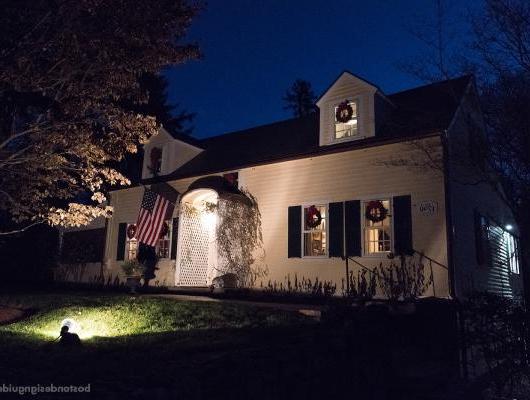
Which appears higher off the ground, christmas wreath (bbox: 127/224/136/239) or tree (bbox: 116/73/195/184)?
tree (bbox: 116/73/195/184)

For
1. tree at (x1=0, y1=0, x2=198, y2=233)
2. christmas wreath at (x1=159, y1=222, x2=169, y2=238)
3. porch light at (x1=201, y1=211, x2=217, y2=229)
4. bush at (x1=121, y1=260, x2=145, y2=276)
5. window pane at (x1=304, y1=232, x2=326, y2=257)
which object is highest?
tree at (x1=0, y1=0, x2=198, y2=233)

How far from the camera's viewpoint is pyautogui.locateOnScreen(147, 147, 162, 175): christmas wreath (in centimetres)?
1711

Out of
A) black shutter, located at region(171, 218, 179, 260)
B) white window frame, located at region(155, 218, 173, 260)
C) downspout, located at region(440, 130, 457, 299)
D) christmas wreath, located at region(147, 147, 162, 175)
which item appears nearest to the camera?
downspout, located at region(440, 130, 457, 299)

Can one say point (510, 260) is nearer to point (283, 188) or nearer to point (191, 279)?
point (283, 188)

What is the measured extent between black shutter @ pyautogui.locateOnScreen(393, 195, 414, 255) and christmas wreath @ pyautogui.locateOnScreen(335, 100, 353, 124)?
2838 millimetres

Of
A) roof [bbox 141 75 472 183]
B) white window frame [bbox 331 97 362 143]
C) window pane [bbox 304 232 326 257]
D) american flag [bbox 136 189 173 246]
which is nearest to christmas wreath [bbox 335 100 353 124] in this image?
white window frame [bbox 331 97 362 143]

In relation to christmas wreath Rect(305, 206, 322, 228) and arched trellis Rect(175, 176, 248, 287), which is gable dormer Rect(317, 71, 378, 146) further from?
arched trellis Rect(175, 176, 248, 287)

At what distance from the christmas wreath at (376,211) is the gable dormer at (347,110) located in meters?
1.93

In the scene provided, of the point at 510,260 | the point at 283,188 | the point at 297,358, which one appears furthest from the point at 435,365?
the point at 510,260

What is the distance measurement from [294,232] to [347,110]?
3755 millimetres

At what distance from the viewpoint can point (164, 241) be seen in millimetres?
Result: 15594

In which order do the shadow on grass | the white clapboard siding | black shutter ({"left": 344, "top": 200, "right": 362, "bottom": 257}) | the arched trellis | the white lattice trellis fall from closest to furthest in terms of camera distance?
the shadow on grass, the white clapboard siding, black shutter ({"left": 344, "top": 200, "right": 362, "bottom": 257}), the arched trellis, the white lattice trellis

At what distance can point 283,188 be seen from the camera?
13.1 metres

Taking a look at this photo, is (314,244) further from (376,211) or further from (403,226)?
(403,226)
